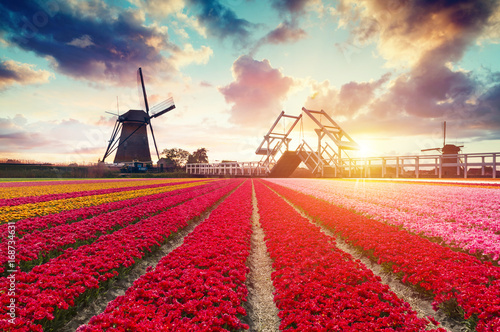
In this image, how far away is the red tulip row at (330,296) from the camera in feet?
12.1

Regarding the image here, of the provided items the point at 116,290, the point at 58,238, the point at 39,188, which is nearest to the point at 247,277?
the point at 116,290

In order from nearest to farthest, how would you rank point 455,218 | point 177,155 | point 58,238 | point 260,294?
point 260,294 < point 58,238 < point 455,218 < point 177,155

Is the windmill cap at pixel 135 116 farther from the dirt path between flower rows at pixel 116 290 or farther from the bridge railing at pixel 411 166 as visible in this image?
the dirt path between flower rows at pixel 116 290

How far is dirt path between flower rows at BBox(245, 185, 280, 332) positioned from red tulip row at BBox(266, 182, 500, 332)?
9.41ft

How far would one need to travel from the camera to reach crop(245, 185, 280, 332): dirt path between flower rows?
449 centimetres

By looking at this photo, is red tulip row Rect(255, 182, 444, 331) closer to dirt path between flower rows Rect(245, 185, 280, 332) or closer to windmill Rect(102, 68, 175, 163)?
dirt path between flower rows Rect(245, 185, 280, 332)

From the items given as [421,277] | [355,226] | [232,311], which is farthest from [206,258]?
[355,226]

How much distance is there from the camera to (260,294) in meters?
5.54

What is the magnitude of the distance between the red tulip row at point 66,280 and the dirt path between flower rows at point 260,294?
3.02 metres

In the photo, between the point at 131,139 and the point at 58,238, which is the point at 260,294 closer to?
the point at 58,238

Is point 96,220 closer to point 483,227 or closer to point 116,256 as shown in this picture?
point 116,256

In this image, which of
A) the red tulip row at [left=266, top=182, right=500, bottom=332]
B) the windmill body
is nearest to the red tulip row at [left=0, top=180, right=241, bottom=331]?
the red tulip row at [left=266, top=182, right=500, bottom=332]

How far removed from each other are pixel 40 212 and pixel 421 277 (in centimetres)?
1521

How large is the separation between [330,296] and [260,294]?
1.61 m
